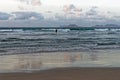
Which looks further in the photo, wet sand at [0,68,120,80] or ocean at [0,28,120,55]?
ocean at [0,28,120,55]

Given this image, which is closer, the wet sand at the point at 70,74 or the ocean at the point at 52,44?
the wet sand at the point at 70,74

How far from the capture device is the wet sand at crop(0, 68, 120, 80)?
1126 cm

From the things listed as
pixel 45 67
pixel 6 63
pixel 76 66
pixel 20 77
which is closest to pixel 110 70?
pixel 76 66

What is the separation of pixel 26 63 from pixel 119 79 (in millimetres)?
5032

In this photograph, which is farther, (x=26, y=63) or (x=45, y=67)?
(x=26, y=63)

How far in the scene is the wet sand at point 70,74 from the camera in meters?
11.3

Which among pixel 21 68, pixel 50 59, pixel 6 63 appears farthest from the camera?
pixel 50 59

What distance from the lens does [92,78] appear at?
11.1m

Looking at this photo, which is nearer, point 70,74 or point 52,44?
point 70,74

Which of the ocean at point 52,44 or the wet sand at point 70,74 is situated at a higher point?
the wet sand at point 70,74

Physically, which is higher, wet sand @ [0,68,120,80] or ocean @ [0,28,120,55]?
wet sand @ [0,68,120,80]

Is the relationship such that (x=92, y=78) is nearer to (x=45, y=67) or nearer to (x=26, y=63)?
(x=45, y=67)

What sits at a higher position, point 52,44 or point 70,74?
point 70,74

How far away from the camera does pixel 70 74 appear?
474 inches
